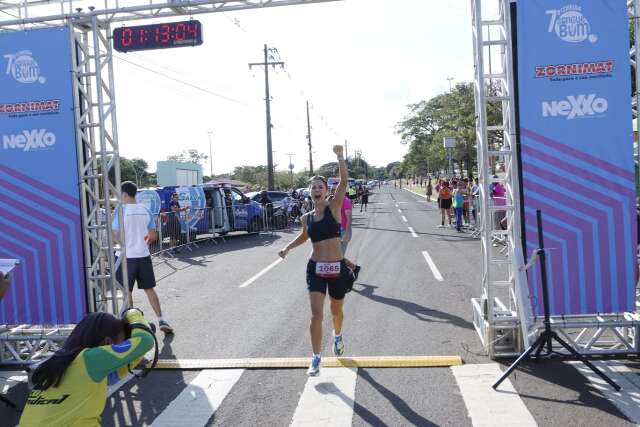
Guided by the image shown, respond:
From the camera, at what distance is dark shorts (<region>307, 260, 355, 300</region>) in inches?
231

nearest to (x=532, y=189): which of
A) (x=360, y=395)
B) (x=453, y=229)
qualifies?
(x=360, y=395)

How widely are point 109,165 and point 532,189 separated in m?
4.71

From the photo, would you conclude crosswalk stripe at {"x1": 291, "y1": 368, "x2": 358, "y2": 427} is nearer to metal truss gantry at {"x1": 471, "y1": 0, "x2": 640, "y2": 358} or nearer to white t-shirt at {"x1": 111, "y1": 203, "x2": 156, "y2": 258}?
metal truss gantry at {"x1": 471, "y1": 0, "x2": 640, "y2": 358}

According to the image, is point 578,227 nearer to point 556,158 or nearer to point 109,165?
point 556,158

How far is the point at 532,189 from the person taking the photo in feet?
19.4

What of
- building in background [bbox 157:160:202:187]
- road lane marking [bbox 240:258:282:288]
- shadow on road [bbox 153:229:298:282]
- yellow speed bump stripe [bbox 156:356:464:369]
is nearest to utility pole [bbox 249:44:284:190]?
building in background [bbox 157:160:202:187]

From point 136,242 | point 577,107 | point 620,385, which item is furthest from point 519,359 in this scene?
point 136,242

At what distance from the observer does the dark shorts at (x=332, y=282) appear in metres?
5.88

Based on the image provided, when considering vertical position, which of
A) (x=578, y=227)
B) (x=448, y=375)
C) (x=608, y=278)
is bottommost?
(x=448, y=375)

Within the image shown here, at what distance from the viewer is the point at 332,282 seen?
234 inches

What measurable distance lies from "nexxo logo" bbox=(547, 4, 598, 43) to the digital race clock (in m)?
3.94

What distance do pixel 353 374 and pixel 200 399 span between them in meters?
1.51

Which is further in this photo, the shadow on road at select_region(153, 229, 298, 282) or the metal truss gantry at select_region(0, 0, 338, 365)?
the shadow on road at select_region(153, 229, 298, 282)

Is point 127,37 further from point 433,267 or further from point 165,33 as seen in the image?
point 433,267
